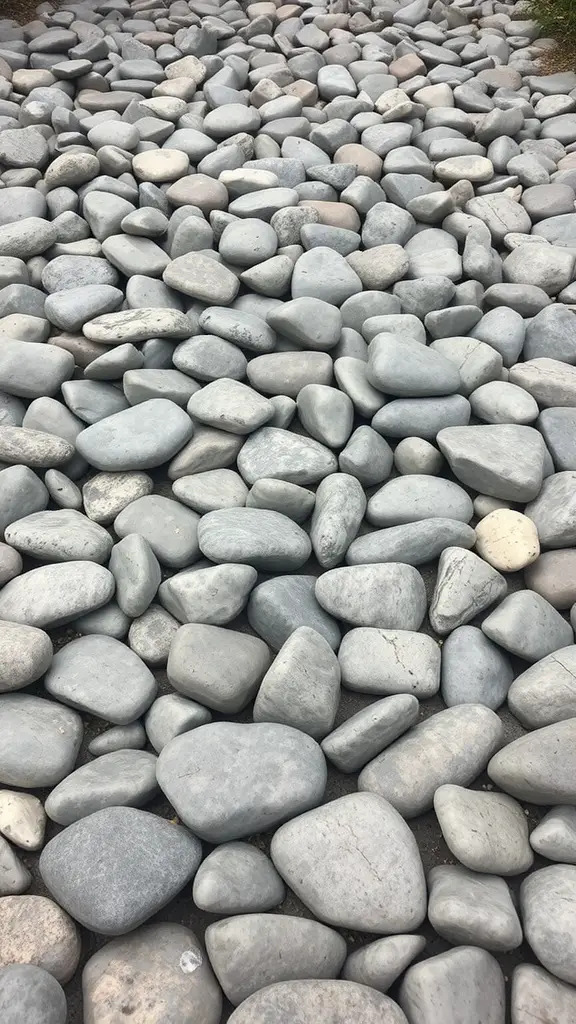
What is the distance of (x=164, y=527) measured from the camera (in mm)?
1423

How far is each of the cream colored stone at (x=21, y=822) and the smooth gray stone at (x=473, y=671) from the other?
27.5 inches

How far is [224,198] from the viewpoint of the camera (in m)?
2.18

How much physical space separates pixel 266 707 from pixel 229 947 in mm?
349

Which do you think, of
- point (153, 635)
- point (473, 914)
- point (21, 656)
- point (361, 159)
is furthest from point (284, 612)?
point (361, 159)

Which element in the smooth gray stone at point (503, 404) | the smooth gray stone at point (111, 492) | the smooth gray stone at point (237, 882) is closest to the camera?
the smooth gray stone at point (237, 882)

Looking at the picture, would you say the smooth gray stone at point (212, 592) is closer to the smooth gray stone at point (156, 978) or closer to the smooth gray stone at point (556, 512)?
the smooth gray stone at point (156, 978)

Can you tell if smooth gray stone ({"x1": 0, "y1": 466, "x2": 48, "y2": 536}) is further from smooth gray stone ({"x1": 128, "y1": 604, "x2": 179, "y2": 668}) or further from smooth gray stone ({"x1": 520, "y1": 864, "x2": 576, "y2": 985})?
smooth gray stone ({"x1": 520, "y1": 864, "x2": 576, "y2": 985})

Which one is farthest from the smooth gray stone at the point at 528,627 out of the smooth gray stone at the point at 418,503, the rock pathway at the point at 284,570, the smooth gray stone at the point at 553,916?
the smooth gray stone at the point at 553,916

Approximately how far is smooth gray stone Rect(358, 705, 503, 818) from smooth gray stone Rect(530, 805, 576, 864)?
132 millimetres

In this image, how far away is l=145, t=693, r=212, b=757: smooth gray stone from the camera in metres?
1.16

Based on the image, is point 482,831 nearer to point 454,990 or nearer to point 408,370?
point 454,990

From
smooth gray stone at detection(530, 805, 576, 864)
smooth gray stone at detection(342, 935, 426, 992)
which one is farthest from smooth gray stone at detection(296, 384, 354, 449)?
smooth gray stone at detection(342, 935, 426, 992)

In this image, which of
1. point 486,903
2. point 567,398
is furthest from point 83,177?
point 486,903

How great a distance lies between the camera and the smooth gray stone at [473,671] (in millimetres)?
1241
